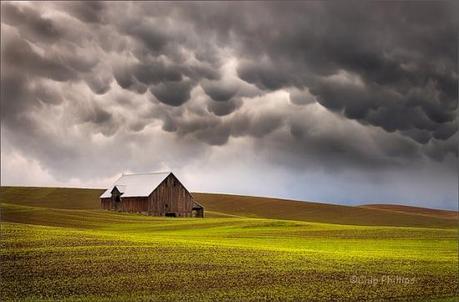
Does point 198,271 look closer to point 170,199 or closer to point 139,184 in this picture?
point 170,199

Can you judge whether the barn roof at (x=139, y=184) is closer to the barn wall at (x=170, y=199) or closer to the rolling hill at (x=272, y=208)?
the barn wall at (x=170, y=199)

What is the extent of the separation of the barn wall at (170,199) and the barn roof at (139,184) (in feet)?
3.77

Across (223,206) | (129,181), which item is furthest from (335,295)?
(223,206)

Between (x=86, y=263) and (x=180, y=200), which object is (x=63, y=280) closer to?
(x=86, y=263)

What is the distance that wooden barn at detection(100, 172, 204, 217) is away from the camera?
11088 centimetres

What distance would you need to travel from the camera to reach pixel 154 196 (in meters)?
111

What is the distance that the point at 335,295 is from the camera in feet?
75.3

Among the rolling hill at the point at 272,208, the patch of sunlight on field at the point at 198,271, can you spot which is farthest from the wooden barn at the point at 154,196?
the patch of sunlight on field at the point at 198,271

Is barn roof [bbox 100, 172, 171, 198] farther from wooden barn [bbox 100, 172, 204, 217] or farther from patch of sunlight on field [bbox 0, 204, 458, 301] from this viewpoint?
patch of sunlight on field [bbox 0, 204, 458, 301]

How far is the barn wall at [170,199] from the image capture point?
110812 mm

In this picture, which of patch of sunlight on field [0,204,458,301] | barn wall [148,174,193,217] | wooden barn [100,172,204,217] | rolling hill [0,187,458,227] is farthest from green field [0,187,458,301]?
wooden barn [100,172,204,217]

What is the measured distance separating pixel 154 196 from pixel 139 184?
19.3 ft

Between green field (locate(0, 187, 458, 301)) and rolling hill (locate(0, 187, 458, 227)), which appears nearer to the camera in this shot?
green field (locate(0, 187, 458, 301))

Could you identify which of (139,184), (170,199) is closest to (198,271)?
(170,199)
